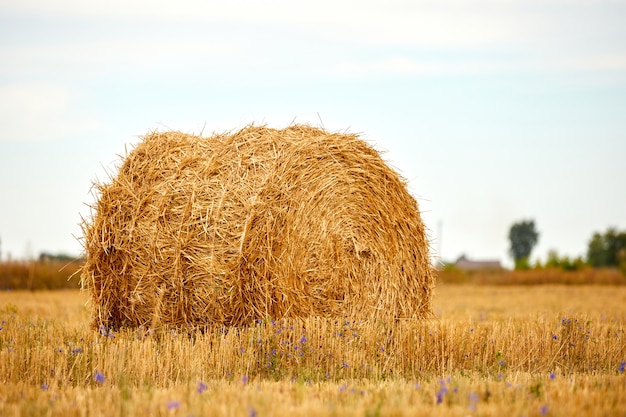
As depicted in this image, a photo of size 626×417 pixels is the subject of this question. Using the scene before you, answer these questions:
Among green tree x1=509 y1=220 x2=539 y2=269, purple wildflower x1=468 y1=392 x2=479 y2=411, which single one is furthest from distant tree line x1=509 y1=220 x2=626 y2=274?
purple wildflower x1=468 y1=392 x2=479 y2=411

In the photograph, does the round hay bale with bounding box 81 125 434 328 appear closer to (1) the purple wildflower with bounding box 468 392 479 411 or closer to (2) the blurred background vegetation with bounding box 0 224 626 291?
(2) the blurred background vegetation with bounding box 0 224 626 291

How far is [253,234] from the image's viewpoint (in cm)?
829

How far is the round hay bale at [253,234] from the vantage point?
8398mm

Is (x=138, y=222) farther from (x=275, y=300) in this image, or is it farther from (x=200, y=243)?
(x=275, y=300)

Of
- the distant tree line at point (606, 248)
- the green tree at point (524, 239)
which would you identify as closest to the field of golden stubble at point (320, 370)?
the distant tree line at point (606, 248)

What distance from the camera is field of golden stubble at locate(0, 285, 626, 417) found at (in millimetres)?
5273

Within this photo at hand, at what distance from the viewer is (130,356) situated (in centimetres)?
750

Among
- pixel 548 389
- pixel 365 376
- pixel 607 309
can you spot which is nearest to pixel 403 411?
pixel 548 389


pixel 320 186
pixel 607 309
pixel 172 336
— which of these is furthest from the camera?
Result: pixel 607 309

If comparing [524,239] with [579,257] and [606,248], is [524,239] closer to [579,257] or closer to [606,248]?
[606,248]

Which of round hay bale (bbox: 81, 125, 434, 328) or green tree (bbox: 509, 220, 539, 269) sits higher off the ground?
green tree (bbox: 509, 220, 539, 269)

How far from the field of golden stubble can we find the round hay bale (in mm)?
360

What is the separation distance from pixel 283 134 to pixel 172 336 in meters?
2.88

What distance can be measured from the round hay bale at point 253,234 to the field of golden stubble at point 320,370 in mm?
360
